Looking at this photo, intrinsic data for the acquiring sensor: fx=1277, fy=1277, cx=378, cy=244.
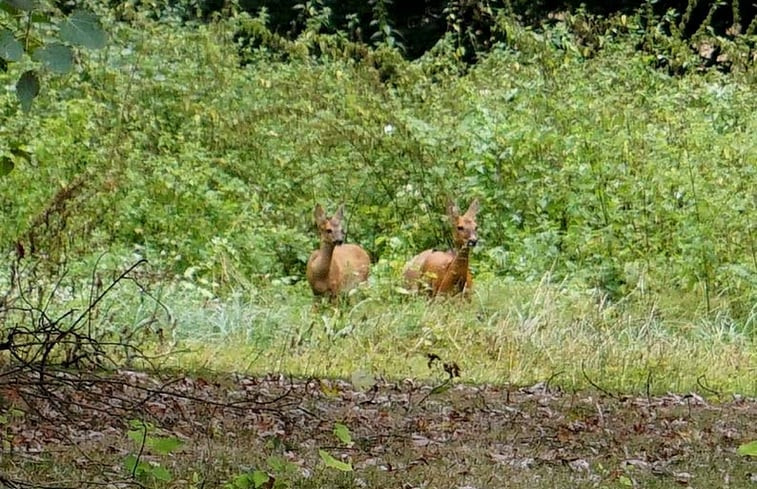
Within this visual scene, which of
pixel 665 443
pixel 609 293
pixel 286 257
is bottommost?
pixel 286 257

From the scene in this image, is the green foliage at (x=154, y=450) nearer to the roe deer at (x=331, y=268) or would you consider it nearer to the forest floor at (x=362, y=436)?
the forest floor at (x=362, y=436)

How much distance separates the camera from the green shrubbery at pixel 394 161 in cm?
876

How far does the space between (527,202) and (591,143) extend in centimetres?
67

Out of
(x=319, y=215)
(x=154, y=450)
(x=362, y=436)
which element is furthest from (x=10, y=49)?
(x=319, y=215)

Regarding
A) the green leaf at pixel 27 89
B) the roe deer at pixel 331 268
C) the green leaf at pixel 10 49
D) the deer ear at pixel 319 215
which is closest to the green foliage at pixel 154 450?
the green leaf at pixel 27 89

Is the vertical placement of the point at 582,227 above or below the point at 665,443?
below

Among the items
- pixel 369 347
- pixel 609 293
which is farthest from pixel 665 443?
pixel 609 293

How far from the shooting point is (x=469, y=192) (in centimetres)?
1010

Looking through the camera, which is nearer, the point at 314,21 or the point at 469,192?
the point at 469,192

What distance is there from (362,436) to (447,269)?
414cm

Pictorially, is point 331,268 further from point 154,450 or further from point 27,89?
point 27,89

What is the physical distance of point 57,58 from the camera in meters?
2.05

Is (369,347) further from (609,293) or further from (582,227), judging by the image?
(582,227)

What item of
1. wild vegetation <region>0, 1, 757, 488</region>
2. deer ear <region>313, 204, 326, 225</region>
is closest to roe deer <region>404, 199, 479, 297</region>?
wild vegetation <region>0, 1, 757, 488</region>
